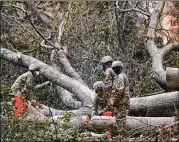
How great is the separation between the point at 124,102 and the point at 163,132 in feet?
6.74

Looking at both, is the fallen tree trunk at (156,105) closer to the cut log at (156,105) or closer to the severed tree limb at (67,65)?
the cut log at (156,105)

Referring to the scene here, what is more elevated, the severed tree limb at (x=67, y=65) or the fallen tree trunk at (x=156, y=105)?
the severed tree limb at (x=67, y=65)

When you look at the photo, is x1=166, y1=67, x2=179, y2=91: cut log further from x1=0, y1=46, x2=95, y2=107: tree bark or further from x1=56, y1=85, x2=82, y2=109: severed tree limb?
x1=56, y1=85, x2=82, y2=109: severed tree limb

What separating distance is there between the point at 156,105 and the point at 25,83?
337 cm

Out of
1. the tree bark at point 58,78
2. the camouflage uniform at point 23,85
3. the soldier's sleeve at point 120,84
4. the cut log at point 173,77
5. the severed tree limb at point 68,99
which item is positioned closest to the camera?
the cut log at point 173,77

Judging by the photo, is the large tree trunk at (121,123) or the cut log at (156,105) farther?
the cut log at (156,105)

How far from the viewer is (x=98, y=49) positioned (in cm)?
1349

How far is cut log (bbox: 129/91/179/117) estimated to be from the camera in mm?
9617

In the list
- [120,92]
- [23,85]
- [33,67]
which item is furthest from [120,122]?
[33,67]

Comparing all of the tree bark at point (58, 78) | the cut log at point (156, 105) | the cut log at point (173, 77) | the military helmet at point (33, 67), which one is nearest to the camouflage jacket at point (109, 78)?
the tree bark at point (58, 78)

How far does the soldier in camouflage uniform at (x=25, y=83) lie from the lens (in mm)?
11620

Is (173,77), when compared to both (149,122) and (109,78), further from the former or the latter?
(109,78)

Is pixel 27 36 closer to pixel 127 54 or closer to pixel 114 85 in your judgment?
pixel 127 54

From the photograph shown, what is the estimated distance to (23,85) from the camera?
11836 millimetres
